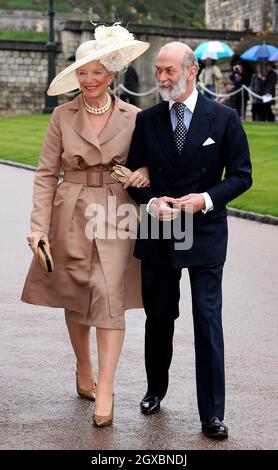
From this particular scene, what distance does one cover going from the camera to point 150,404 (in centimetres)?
638

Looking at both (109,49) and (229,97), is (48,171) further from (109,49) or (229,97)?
(229,97)

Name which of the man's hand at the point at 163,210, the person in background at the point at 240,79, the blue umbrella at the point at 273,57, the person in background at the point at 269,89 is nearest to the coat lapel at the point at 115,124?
the man's hand at the point at 163,210

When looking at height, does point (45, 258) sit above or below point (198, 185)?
below

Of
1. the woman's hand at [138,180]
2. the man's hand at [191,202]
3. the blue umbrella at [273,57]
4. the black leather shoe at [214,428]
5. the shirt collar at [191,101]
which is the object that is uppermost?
the shirt collar at [191,101]

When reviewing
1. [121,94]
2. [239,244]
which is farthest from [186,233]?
[121,94]

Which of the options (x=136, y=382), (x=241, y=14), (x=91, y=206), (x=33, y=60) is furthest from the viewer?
(x=241, y=14)

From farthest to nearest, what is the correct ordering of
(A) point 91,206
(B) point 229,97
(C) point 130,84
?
(C) point 130,84 → (B) point 229,97 → (A) point 91,206

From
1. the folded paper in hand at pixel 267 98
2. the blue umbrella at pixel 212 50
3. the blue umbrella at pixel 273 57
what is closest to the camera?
the folded paper in hand at pixel 267 98

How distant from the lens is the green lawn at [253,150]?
55.2 feet

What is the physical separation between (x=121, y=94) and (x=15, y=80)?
8.44 m

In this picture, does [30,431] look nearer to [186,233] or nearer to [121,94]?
[186,233]

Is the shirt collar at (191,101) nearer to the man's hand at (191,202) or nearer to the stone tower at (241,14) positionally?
the man's hand at (191,202)

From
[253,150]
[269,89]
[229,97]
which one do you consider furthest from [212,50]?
[253,150]

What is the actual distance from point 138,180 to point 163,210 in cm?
25
